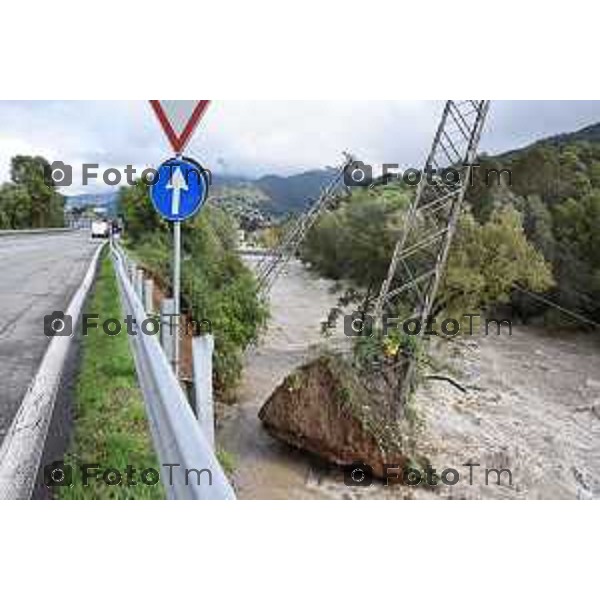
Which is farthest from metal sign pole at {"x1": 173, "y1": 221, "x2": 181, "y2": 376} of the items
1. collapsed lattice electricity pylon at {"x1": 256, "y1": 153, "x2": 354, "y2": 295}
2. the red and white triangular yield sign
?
collapsed lattice electricity pylon at {"x1": 256, "y1": 153, "x2": 354, "y2": 295}

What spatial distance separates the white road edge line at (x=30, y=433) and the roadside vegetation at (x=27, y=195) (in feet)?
197

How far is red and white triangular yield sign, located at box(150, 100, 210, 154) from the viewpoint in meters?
6.02

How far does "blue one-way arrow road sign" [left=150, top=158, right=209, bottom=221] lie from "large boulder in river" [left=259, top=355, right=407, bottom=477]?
9.30 metres

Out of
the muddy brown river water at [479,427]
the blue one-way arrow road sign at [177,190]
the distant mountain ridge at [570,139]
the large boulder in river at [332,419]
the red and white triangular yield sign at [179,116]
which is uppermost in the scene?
the distant mountain ridge at [570,139]

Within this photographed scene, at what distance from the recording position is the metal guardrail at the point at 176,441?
2.67m

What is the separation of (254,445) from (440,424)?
5825 mm

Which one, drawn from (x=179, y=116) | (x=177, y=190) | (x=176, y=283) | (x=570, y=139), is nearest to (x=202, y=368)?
(x=176, y=283)

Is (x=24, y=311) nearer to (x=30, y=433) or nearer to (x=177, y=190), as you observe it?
(x=177, y=190)

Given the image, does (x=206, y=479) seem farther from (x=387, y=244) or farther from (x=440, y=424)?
(x=387, y=244)

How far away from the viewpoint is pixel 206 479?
2.67 metres

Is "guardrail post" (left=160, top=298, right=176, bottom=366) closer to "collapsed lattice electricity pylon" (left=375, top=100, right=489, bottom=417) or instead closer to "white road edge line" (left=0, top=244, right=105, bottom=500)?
"white road edge line" (left=0, top=244, right=105, bottom=500)

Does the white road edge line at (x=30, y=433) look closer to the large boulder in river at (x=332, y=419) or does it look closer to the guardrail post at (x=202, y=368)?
the guardrail post at (x=202, y=368)

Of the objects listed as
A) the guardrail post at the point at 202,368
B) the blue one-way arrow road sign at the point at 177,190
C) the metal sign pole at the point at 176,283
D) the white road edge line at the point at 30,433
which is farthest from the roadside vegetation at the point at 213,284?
the guardrail post at the point at 202,368

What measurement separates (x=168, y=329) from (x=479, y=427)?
1436 centimetres
